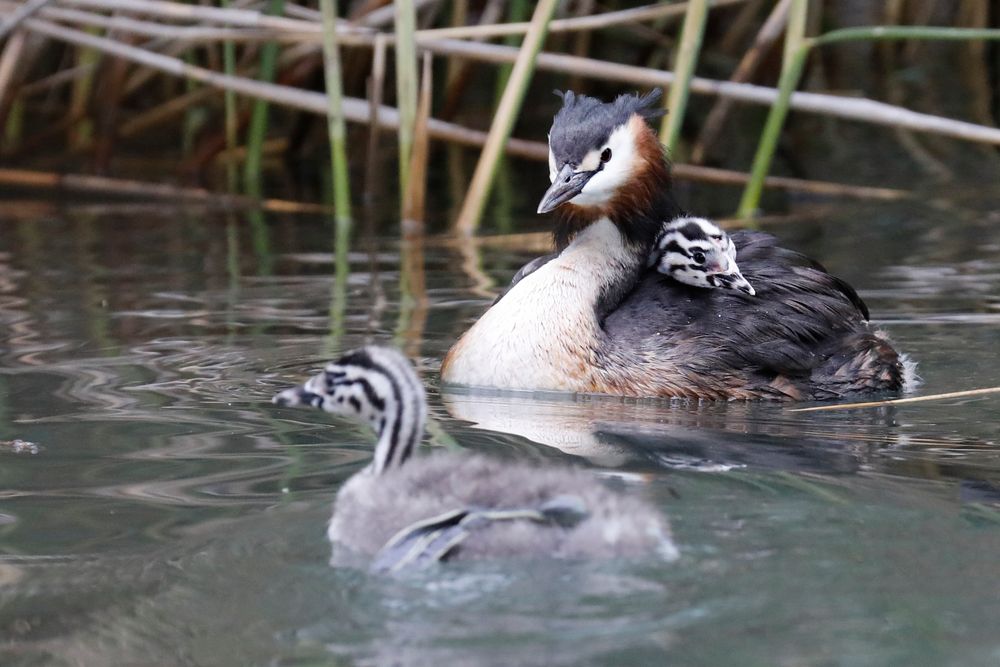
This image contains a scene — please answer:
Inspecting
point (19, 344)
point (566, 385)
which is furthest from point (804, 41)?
point (19, 344)

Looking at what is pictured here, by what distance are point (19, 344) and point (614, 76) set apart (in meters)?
3.34

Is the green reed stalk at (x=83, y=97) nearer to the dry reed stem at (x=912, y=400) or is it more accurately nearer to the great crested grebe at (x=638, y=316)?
the great crested grebe at (x=638, y=316)

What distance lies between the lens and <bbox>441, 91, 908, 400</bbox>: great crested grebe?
5.55 m

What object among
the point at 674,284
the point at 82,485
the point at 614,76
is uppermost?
the point at 614,76

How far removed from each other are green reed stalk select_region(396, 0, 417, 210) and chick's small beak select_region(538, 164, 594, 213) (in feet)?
8.28

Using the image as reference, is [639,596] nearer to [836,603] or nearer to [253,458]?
[836,603]

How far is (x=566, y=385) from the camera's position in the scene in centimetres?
559

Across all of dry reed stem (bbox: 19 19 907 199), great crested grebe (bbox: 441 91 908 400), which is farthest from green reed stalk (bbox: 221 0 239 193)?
great crested grebe (bbox: 441 91 908 400)

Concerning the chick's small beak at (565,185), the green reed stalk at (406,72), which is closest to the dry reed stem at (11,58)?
the green reed stalk at (406,72)

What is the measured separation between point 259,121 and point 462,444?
5993 millimetres

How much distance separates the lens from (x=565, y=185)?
18.5ft

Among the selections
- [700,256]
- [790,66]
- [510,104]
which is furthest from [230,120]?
[700,256]

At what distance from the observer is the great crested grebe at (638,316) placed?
218 inches

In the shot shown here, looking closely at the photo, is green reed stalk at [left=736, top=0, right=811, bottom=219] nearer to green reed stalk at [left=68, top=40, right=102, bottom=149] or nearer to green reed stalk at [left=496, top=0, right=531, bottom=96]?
green reed stalk at [left=496, top=0, right=531, bottom=96]
